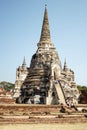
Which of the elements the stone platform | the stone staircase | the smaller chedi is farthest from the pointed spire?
the stone platform

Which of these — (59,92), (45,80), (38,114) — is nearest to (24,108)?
(38,114)

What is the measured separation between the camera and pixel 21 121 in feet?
52.8

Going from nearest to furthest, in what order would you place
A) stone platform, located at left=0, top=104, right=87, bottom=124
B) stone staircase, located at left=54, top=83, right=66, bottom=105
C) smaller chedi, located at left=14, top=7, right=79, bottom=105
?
1. stone platform, located at left=0, top=104, right=87, bottom=124
2. stone staircase, located at left=54, top=83, right=66, bottom=105
3. smaller chedi, located at left=14, top=7, right=79, bottom=105

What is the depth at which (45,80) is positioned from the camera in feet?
125

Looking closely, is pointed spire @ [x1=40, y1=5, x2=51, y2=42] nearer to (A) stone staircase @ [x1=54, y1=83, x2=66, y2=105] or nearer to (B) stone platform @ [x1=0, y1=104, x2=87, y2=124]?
(A) stone staircase @ [x1=54, y1=83, x2=66, y2=105]

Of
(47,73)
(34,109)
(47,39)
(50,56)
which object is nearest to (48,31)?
(47,39)

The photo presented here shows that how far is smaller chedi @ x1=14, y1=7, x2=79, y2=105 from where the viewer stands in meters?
35.9

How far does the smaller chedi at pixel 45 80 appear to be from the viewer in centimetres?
3594

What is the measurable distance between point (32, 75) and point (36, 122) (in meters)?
23.4

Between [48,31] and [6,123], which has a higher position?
[48,31]

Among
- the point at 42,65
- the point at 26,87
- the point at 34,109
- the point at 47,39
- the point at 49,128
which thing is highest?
the point at 47,39

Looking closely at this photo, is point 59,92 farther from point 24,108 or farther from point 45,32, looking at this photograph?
point 24,108

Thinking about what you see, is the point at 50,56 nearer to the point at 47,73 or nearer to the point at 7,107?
the point at 47,73

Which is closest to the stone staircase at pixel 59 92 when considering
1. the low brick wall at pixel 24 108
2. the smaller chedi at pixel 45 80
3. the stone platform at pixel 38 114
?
the smaller chedi at pixel 45 80
